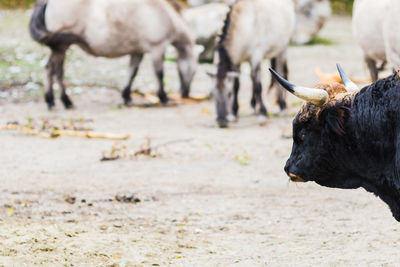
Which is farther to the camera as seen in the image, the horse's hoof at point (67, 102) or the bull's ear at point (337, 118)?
the horse's hoof at point (67, 102)

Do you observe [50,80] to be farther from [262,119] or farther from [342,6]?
[342,6]

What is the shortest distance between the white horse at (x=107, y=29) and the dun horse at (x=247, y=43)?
2.27 meters

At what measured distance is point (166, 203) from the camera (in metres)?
6.75

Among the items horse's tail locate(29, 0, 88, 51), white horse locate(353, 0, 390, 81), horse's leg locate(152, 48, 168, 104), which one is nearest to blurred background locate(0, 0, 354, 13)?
horse's leg locate(152, 48, 168, 104)

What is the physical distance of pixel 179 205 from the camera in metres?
6.70

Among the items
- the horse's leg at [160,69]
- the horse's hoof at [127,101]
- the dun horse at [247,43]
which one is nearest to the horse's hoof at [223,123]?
the dun horse at [247,43]

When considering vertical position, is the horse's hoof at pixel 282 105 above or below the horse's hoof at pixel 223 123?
below

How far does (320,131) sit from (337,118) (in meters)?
0.18

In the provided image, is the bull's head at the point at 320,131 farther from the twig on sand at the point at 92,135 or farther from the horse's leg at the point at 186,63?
the horse's leg at the point at 186,63

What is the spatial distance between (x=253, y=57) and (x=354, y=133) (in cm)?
732

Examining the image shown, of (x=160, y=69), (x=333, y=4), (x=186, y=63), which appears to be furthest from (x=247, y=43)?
(x=333, y=4)

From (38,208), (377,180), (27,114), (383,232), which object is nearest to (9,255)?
(38,208)

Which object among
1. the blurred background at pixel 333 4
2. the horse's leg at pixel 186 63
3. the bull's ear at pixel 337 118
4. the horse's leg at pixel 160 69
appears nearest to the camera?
the bull's ear at pixel 337 118

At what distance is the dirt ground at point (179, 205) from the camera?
17.3ft
